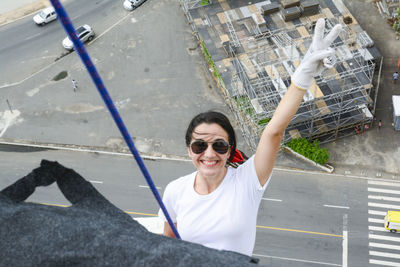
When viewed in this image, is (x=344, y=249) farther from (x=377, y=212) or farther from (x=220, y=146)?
(x=220, y=146)

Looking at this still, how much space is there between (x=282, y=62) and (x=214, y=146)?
4111cm

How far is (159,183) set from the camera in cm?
4747

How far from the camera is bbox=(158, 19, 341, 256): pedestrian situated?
30.7 feet

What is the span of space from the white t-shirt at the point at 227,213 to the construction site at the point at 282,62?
36.3m

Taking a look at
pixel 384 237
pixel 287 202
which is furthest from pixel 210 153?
pixel 384 237

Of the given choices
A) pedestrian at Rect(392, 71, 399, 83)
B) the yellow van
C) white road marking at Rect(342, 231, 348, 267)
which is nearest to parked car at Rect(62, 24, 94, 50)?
pedestrian at Rect(392, 71, 399, 83)

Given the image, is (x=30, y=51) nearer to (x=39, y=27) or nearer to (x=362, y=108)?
(x=39, y=27)

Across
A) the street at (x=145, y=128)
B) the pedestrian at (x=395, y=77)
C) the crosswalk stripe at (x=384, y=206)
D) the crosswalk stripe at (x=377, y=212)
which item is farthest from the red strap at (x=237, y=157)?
the pedestrian at (x=395, y=77)

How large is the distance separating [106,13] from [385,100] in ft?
113

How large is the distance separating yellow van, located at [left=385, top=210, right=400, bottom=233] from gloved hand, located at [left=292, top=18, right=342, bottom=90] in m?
36.7

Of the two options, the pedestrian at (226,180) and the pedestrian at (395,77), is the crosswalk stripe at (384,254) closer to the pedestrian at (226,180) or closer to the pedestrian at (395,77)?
the pedestrian at (395,77)

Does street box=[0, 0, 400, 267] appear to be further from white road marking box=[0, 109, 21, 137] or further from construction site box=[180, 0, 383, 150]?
construction site box=[180, 0, 383, 150]

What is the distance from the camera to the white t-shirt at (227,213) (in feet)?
31.2

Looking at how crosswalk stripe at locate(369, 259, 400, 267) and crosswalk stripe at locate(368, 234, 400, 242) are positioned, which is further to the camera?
crosswalk stripe at locate(368, 234, 400, 242)
